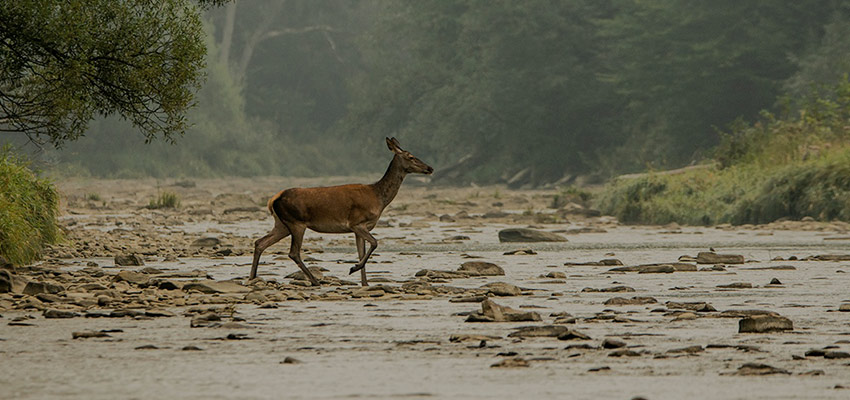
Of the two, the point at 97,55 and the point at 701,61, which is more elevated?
the point at 701,61

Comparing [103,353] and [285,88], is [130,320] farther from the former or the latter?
[285,88]

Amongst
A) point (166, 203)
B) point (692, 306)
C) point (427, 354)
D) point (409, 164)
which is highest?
point (166, 203)

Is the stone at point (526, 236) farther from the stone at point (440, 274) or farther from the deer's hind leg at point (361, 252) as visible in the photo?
the deer's hind leg at point (361, 252)

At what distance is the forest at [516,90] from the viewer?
4953 centimetres

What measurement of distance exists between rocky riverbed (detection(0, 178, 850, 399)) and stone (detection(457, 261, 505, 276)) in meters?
0.03

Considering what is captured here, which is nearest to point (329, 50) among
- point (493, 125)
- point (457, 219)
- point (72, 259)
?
point (493, 125)

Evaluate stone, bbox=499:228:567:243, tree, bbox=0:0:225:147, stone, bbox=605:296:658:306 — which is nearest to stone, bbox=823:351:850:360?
stone, bbox=605:296:658:306

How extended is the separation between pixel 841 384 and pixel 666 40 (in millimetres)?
Result: 45803

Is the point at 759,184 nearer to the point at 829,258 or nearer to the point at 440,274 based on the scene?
the point at 829,258

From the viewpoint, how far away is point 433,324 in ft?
34.9

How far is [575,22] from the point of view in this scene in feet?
198

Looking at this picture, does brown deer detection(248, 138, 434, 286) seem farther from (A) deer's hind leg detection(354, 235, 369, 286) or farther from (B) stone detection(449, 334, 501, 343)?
(B) stone detection(449, 334, 501, 343)

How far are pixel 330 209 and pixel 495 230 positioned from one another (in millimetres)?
14607

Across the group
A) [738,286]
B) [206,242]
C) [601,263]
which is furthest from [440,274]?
[206,242]
